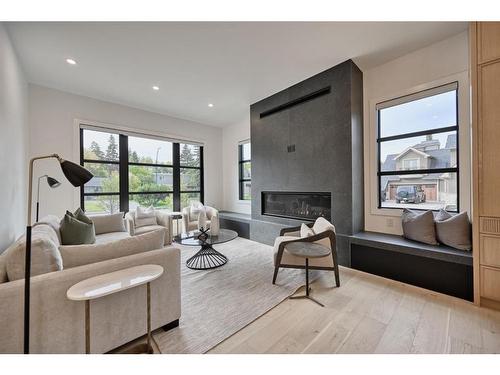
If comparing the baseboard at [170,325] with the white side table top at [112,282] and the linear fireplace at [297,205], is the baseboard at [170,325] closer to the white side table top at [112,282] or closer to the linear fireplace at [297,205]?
the white side table top at [112,282]

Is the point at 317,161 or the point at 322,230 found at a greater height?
the point at 317,161

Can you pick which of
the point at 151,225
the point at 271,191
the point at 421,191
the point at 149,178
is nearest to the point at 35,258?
the point at 151,225

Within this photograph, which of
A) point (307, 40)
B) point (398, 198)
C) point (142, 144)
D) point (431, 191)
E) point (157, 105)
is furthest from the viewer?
point (142, 144)

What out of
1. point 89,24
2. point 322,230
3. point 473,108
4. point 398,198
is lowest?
point 322,230

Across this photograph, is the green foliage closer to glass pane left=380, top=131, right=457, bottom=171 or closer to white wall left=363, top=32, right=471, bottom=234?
white wall left=363, top=32, right=471, bottom=234

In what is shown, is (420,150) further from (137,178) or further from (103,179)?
(103,179)

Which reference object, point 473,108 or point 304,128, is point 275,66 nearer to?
point 304,128

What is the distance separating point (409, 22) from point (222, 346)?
356cm

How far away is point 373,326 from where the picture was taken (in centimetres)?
167

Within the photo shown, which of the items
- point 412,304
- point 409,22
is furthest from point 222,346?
point 409,22

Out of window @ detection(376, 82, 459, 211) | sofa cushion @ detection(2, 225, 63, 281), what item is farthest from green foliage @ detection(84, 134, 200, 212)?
window @ detection(376, 82, 459, 211)

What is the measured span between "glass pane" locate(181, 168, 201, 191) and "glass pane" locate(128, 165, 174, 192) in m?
0.30

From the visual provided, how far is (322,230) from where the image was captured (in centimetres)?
241

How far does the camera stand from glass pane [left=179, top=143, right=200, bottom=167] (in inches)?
202
